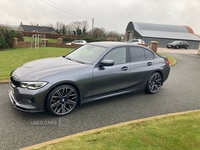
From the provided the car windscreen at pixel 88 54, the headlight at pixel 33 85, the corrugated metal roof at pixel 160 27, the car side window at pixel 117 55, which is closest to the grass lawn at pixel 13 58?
the car windscreen at pixel 88 54

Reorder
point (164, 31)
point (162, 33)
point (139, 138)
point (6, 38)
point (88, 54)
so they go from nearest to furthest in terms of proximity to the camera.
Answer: point (139, 138) < point (88, 54) < point (6, 38) < point (162, 33) < point (164, 31)

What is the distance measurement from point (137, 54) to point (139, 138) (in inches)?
100

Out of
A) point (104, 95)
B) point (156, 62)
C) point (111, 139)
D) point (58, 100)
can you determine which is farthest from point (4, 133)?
point (156, 62)

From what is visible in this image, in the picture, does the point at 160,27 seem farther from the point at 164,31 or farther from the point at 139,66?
the point at 139,66

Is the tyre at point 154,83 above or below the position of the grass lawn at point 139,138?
above

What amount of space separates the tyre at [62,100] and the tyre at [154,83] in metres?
2.39

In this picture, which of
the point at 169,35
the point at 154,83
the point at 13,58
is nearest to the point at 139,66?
the point at 154,83

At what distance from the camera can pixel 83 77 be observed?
3584mm

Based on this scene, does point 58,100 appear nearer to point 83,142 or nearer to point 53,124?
point 53,124

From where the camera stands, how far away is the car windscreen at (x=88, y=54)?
400 cm

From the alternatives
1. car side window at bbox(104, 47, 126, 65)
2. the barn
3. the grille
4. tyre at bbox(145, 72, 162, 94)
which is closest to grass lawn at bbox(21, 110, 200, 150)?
the grille

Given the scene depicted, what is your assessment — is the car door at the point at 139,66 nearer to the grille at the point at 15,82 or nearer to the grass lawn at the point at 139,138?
the grass lawn at the point at 139,138

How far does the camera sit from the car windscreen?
400 centimetres

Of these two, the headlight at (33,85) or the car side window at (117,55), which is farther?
the car side window at (117,55)
